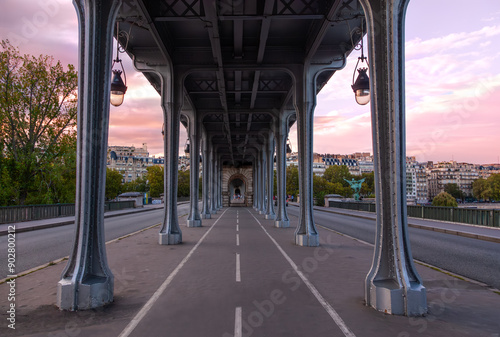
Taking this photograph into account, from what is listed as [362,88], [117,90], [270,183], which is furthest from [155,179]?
[362,88]

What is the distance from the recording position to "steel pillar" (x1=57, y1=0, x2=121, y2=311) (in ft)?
21.0

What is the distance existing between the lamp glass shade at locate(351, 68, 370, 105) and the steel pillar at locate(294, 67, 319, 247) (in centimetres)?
461

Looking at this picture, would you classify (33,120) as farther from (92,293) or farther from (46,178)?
(92,293)

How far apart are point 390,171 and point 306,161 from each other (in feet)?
27.7

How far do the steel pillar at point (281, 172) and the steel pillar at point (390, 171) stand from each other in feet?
51.8

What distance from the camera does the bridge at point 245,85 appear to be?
627 cm

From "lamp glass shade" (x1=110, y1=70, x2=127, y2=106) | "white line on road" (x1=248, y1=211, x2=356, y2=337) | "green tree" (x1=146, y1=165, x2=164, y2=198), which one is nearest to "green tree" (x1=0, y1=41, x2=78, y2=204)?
"lamp glass shade" (x1=110, y1=70, x2=127, y2=106)

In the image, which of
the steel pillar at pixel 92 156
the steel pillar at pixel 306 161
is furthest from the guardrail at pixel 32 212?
the steel pillar at pixel 92 156

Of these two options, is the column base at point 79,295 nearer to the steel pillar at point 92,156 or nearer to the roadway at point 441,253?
the steel pillar at point 92,156

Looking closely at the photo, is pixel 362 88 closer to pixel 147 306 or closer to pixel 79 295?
pixel 147 306

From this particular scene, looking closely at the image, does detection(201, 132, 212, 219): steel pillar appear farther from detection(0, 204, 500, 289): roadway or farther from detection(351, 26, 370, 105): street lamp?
detection(351, 26, 370, 105): street lamp

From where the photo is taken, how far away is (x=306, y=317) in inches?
225

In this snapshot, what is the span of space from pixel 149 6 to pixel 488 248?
15.1 metres

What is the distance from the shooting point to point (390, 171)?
6.33 metres
